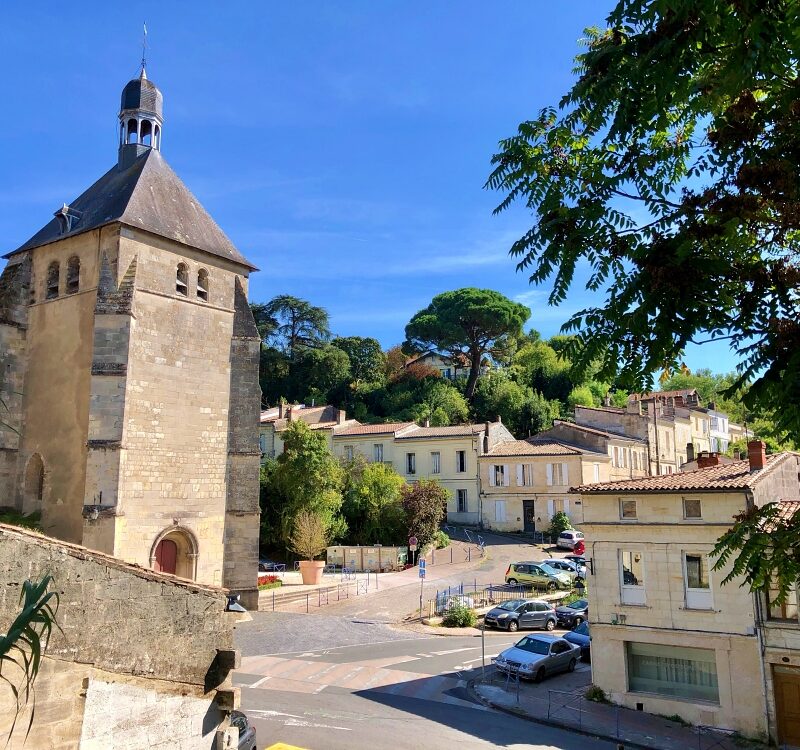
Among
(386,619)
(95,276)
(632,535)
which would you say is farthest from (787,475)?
(95,276)

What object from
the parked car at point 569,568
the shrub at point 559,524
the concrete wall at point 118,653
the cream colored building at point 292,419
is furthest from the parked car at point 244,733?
the cream colored building at point 292,419

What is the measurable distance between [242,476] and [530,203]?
2017cm

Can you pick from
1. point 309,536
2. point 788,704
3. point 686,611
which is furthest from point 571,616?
point 309,536

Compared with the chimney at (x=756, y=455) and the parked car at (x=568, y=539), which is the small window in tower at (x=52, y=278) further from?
the parked car at (x=568, y=539)

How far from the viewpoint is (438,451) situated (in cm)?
4734

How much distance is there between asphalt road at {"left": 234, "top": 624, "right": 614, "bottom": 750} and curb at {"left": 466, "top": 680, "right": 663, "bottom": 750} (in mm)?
234

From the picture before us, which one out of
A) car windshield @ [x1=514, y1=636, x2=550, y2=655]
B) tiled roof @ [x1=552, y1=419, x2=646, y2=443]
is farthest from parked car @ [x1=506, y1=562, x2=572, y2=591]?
tiled roof @ [x1=552, y1=419, x2=646, y2=443]

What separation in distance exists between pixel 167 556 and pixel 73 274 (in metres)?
9.74

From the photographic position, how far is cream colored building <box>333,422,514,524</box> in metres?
46.1

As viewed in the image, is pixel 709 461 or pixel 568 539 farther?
pixel 568 539

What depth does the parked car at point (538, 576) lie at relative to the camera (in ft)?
99.8

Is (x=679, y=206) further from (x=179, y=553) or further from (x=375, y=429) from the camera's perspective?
(x=375, y=429)

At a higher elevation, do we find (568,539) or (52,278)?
(52,278)

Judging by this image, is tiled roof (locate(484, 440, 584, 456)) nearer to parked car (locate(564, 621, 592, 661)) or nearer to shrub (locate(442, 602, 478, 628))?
shrub (locate(442, 602, 478, 628))
